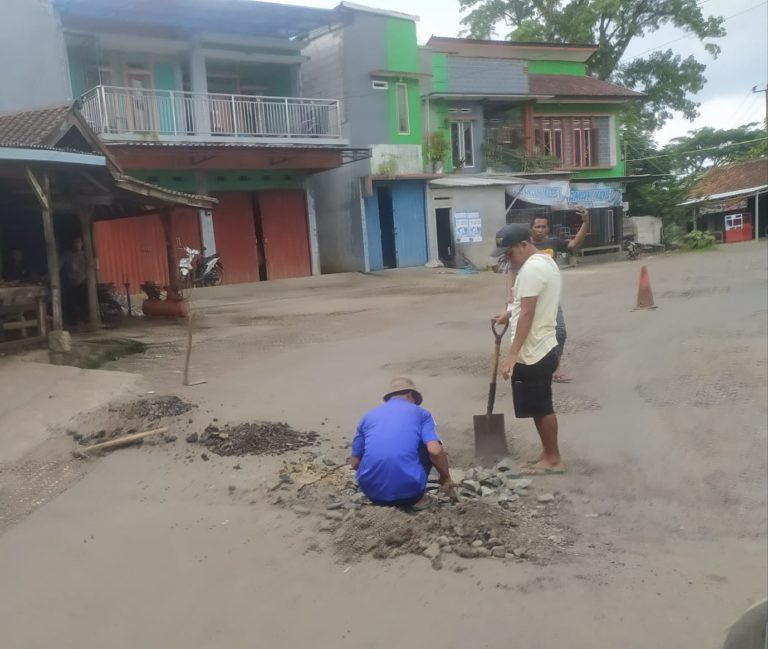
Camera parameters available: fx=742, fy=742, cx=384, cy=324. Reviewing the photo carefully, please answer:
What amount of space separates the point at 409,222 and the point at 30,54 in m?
11.1

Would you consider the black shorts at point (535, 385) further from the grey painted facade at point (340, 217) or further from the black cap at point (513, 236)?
the grey painted facade at point (340, 217)

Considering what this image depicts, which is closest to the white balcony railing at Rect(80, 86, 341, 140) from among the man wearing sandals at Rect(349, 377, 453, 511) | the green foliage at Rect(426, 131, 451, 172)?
the green foliage at Rect(426, 131, 451, 172)

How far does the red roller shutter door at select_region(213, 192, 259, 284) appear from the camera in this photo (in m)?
20.0

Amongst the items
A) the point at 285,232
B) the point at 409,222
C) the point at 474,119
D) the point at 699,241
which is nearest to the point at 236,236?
the point at 285,232

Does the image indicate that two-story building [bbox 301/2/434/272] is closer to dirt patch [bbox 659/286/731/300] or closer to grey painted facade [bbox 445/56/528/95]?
grey painted facade [bbox 445/56/528/95]

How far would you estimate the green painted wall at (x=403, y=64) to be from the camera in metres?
22.6

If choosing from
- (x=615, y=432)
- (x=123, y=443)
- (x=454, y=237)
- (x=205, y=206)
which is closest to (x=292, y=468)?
(x=123, y=443)

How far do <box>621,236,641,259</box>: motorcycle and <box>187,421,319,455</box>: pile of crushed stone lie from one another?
80.5 ft

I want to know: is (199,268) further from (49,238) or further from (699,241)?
(699,241)

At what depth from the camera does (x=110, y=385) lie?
692cm

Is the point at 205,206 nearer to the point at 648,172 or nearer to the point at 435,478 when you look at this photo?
the point at 435,478

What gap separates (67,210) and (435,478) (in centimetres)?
873

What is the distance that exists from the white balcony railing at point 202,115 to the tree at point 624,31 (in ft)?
57.9

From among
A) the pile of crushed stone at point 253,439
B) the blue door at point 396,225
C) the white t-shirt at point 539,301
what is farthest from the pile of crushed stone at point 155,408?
the blue door at point 396,225
